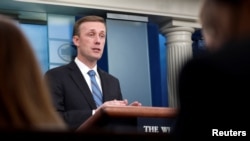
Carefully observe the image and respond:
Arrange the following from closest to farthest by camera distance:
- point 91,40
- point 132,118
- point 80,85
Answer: point 132,118
point 80,85
point 91,40

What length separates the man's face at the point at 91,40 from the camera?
3.51m

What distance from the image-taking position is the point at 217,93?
0.88m

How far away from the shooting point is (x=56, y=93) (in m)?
3.10

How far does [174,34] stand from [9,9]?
5.39 feet

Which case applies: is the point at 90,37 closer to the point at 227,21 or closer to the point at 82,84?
the point at 82,84

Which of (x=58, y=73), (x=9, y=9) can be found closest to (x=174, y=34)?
(x=9, y=9)

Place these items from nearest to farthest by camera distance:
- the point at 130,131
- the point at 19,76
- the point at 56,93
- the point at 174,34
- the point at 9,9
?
the point at 130,131
the point at 19,76
the point at 56,93
the point at 9,9
the point at 174,34

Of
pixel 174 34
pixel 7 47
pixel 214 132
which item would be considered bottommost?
pixel 214 132

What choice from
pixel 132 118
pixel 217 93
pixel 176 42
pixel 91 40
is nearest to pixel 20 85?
pixel 217 93

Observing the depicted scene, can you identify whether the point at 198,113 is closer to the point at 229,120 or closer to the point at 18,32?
the point at 229,120

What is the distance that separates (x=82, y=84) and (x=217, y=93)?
2.32m

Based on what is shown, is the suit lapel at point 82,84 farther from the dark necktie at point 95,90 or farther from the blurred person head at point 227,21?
the blurred person head at point 227,21

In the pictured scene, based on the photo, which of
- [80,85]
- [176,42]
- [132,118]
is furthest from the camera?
[176,42]

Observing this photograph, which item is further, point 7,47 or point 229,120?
point 7,47
